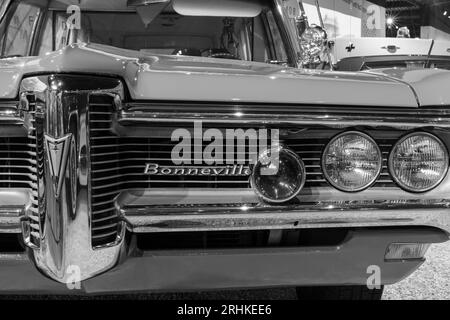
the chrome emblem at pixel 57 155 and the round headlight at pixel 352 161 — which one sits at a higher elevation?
the chrome emblem at pixel 57 155

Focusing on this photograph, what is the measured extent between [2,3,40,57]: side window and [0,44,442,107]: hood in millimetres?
1394

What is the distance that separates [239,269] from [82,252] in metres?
0.50

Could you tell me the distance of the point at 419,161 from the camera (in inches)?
69.9

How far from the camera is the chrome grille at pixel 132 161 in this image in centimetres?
155

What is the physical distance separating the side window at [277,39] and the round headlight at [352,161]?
55.9 inches

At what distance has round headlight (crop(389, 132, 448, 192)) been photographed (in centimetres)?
177

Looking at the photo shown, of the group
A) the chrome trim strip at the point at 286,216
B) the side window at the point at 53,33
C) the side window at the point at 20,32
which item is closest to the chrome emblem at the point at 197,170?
the chrome trim strip at the point at 286,216

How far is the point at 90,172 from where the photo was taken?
1534 mm

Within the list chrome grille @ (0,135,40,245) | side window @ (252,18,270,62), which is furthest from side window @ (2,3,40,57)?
chrome grille @ (0,135,40,245)

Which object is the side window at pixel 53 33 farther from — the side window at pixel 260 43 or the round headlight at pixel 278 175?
the round headlight at pixel 278 175

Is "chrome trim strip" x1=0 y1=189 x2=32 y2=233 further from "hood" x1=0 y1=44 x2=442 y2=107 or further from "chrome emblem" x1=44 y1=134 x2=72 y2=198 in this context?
"hood" x1=0 y1=44 x2=442 y2=107
